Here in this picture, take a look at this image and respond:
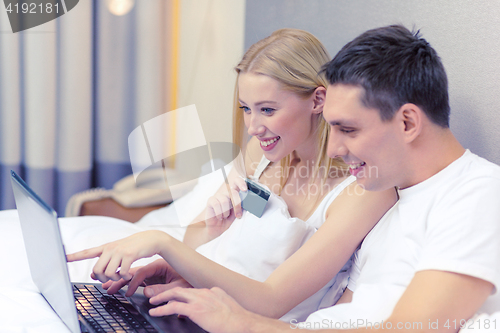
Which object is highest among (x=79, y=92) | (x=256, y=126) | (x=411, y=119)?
(x=411, y=119)

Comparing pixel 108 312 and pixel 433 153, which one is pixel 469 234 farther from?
pixel 108 312

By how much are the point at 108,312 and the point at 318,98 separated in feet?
2.24

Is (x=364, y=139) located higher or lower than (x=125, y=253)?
higher

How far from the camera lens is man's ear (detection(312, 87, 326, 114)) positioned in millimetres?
1088

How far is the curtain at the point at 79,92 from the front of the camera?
2.03 metres

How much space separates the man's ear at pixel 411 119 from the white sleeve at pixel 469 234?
0.11m

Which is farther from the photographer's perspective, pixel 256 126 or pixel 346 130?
pixel 256 126

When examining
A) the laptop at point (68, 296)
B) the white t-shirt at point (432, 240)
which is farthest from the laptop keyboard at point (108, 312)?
the white t-shirt at point (432, 240)

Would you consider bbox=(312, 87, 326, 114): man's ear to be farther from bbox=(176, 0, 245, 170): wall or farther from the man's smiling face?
bbox=(176, 0, 245, 170): wall

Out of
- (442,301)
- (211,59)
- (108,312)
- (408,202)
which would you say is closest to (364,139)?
(408,202)

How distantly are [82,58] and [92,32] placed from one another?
142 mm

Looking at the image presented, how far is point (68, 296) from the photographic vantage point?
0.67m

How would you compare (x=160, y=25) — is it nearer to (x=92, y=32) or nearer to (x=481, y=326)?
(x=92, y=32)

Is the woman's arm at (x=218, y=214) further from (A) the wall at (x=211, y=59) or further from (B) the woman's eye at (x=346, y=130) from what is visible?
(A) the wall at (x=211, y=59)
